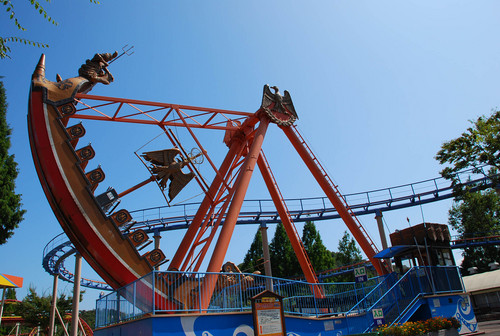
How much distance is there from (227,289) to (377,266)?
27.7 ft

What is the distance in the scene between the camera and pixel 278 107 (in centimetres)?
1703

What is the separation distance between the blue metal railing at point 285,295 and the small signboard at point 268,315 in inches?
24.4

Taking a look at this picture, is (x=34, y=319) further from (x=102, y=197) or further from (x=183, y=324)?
(x=183, y=324)

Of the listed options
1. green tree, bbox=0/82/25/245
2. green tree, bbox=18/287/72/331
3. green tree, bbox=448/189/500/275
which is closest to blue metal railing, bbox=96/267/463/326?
green tree, bbox=0/82/25/245

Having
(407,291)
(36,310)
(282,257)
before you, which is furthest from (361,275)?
(282,257)

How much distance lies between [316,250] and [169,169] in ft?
121

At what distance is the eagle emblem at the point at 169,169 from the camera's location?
13320 millimetres

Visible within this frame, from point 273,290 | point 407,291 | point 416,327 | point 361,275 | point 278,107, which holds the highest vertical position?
point 278,107

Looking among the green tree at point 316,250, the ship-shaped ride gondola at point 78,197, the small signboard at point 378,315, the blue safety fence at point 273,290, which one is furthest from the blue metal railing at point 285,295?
the green tree at point 316,250

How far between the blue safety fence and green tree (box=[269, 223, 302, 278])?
32.0m

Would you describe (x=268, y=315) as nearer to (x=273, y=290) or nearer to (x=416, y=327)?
(x=273, y=290)

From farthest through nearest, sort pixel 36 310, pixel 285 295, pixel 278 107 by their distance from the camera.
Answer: pixel 36 310 → pixel 278 107 → pixel 285 295

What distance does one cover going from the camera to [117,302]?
1126cm

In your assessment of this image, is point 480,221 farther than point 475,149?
Yes
